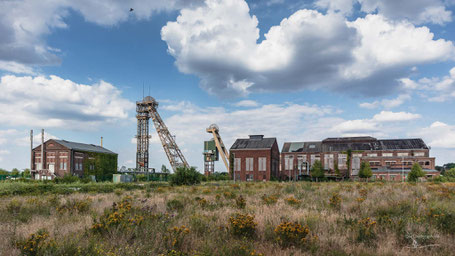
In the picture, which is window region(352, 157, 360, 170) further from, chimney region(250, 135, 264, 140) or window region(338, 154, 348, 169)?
chimney region(250, 135, 264, 140)

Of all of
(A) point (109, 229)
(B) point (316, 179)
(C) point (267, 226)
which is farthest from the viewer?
(B) point (316, 179)

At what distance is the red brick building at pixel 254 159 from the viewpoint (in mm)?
66312

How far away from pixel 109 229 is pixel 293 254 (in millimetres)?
4547

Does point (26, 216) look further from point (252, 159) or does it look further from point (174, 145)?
point (174, 145)

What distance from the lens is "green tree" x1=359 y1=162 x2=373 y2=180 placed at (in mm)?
60531

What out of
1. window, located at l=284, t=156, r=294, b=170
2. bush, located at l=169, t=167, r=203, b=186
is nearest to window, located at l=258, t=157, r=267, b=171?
window, located at l=284, t=156, r=294, b=170

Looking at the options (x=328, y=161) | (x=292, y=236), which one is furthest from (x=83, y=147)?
(x=292, y=236)

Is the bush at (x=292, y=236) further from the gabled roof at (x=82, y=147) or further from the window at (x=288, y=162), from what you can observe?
the window at (x=288, y=162)

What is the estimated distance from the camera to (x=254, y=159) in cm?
6719

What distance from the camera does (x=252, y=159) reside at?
221 feet

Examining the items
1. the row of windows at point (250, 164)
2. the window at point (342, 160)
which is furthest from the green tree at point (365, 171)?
the row of windows at point (250, 164)

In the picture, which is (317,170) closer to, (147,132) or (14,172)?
(147,132)

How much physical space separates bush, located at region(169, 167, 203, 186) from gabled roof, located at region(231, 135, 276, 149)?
34.5 metres

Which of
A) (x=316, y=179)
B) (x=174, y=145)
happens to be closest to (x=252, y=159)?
(x=316, y=179)
